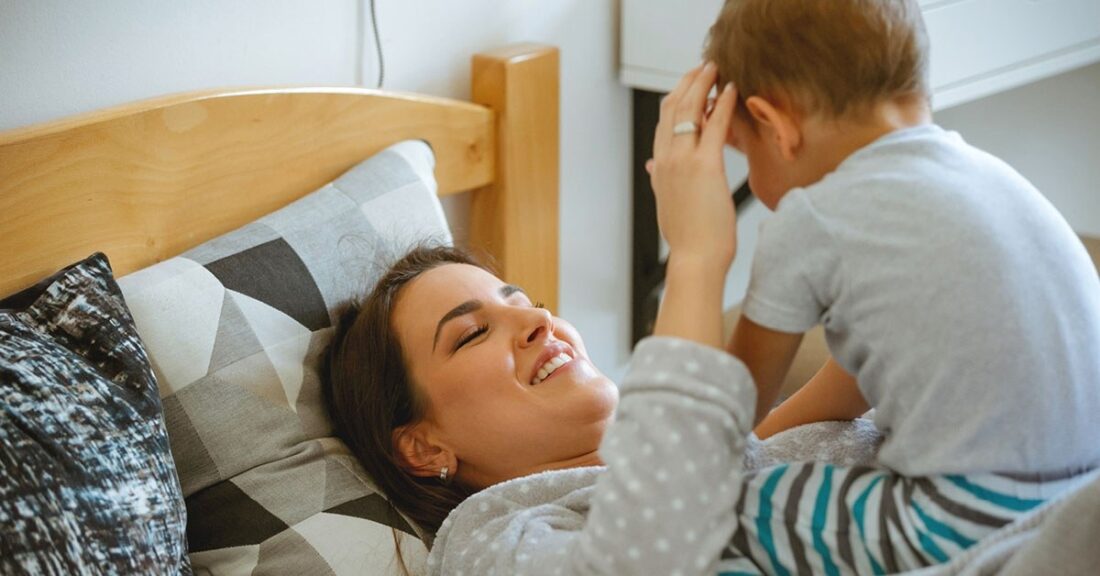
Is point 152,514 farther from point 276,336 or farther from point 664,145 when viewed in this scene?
point 664,145

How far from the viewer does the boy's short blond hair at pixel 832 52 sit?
845mm

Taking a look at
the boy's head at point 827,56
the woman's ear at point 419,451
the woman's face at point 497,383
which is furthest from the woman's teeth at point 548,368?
the boy's head at point 827,56

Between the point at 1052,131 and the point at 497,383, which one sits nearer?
the point at 497,383

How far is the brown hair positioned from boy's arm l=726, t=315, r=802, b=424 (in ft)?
1.64

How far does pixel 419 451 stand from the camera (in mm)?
1330

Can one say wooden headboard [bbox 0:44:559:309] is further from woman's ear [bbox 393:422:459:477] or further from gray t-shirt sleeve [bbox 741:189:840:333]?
gray t-shirt sleeve [bbox 741:189:840:333]

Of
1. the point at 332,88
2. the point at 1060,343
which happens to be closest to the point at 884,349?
the point at 1060,343

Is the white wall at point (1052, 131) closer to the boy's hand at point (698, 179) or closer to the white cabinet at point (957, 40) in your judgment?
the white cabinet at point (957, 40)

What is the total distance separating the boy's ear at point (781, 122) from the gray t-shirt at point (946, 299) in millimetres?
45

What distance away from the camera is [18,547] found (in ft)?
3.10

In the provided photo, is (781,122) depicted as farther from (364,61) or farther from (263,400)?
(364,61)

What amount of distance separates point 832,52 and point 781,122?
7 centimetres

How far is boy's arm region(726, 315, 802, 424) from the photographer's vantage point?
88 cm

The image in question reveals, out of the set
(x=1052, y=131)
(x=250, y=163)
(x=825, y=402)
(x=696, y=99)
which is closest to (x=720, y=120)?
(x=696, y=99)
